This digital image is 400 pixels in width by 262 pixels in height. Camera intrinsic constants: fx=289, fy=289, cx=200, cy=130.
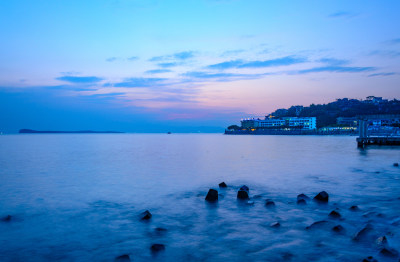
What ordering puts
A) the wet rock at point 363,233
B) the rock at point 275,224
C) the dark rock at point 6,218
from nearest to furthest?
the wet rock at point 363,233
the rock at point 275,224
the dark rock at point 6,218

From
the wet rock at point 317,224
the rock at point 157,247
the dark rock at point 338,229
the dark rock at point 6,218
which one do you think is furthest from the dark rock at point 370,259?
the dark rock at point 6,218

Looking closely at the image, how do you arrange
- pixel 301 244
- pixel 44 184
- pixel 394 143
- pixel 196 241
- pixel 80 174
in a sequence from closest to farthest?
pixel 301 244 → pixel 196 241 → pixel 44 184 → pixel 80 174 → pixel 394 143

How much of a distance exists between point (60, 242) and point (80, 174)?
17789 millimetres

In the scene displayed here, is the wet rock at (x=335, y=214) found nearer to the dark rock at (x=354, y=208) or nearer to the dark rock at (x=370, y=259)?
the dark rock at (x=354, y=208)

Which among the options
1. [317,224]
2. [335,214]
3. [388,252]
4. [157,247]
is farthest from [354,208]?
[157,247]

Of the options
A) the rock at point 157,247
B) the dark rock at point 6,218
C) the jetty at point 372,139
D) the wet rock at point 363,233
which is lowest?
the dark rock at point 6,218

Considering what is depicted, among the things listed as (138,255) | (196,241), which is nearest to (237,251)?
(196,241)

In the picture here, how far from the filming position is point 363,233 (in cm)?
888

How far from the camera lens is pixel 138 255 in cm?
801

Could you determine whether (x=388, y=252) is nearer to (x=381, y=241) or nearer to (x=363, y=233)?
(x=381, y=241)

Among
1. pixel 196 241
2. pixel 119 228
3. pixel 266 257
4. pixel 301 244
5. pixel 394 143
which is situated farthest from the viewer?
pixel 394 143

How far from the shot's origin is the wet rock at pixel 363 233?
28.2ft

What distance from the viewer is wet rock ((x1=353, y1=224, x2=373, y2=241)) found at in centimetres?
859

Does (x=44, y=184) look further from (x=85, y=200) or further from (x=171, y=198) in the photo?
Result: (x=171, y=198)
